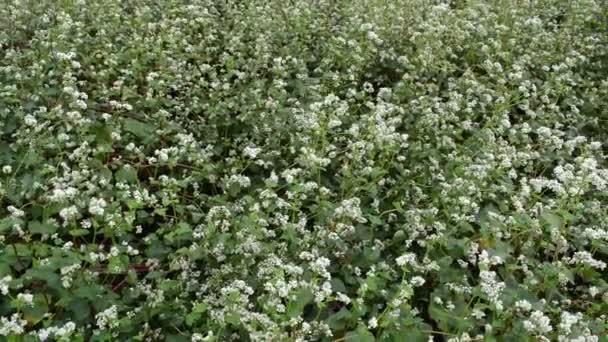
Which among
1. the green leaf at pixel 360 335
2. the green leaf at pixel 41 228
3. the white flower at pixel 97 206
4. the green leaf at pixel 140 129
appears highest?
the white flower at pixel 97 206

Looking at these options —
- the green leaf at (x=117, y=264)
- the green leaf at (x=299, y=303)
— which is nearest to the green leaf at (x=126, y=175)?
the green leaf at (x=117, y=264)

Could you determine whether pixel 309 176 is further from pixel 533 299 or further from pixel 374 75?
pixel 374 75

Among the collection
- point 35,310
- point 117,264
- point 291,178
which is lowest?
point 35,310

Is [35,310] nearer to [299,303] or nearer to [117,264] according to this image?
[117,264]

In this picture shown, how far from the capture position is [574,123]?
5.55 metres

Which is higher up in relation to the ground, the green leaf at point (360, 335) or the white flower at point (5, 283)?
the white flower at point (5, 283)

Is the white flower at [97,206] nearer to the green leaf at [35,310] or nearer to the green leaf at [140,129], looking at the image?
the green leaf at [35,310]

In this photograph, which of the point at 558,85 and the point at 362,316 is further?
the point at 558,85

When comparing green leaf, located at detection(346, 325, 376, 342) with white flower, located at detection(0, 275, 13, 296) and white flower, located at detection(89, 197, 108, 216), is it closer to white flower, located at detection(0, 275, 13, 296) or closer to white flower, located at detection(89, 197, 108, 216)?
white flower, located at detection(89, 197, 108, 216)

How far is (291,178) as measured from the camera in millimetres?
3701

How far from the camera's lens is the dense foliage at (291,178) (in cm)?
317

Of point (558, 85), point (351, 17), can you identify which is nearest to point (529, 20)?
point (558, 85)

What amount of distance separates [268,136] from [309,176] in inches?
24.9

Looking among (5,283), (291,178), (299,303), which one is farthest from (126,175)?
(299,303)
